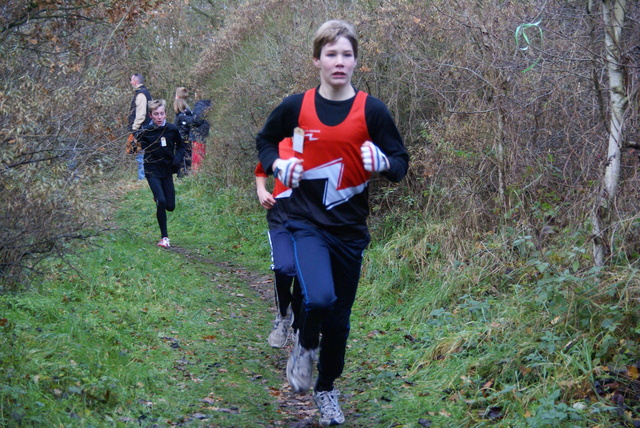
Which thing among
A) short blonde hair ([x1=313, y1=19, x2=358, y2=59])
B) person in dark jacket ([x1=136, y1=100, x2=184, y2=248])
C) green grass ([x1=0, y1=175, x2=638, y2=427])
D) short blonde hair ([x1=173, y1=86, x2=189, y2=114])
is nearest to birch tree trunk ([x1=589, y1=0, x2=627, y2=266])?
green grass ([x1=0, y1=175, x2=638, y2=427])

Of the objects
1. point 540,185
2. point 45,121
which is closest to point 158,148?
point 45,121

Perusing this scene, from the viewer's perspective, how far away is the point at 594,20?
18.2 feet

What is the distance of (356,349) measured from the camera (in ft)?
21.6

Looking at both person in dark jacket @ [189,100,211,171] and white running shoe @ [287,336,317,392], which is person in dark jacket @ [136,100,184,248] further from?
white running shoe @ [287,336,317,392]

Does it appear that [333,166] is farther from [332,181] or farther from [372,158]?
[372,158]

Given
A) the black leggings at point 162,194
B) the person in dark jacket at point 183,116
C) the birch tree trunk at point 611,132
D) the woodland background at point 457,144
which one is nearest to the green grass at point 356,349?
the woodland background at point 457,144

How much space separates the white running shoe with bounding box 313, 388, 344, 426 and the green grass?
21 centimetres

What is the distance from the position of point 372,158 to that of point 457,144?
438 cm

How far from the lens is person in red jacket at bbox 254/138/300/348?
5117 mm

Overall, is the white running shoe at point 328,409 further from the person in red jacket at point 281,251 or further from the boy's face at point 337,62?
the boy's face at point 337,62

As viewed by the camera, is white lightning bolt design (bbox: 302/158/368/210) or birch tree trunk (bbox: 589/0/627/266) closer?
white lightning bolt design (bbox: 302/158/368/210)

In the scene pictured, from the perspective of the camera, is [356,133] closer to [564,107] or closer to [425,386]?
[425,386]

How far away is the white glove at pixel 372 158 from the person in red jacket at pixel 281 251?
94 cm

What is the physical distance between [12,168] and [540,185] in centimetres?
472
